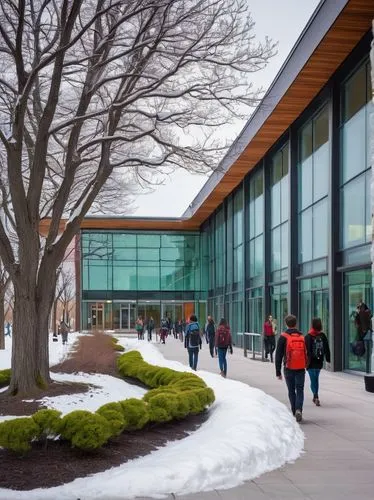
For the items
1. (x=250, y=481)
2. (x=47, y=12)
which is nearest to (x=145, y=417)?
(x=250, y=481)

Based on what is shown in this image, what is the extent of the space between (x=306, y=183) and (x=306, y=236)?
1915 mm

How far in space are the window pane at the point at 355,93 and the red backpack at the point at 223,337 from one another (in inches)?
284

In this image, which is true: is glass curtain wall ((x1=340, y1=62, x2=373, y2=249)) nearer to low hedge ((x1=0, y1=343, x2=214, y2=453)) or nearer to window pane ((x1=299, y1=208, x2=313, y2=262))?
window pane ((x1=299, y1=208, x2=313, y2=262))

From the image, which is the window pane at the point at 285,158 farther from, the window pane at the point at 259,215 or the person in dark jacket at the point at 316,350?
the person in dark jacket at the point at 316,350

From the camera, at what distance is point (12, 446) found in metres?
7.34

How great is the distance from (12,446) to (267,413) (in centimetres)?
414

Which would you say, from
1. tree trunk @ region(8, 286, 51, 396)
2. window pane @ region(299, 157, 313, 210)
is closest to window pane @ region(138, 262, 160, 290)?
window pane @ region(299, 157, 313, 210)

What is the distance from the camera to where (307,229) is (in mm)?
25047

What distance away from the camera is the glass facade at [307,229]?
19.5 meters

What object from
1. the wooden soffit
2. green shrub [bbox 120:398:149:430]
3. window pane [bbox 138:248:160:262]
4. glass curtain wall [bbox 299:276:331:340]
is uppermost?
the wooden soffit

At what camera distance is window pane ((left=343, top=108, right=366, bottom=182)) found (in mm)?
19000

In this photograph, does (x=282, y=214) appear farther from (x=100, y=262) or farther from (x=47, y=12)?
(x=100, y=262)

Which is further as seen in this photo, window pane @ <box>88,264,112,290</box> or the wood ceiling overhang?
window pane @ <box>88,264,112,290</box>

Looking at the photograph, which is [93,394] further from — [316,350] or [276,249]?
[276,249]
